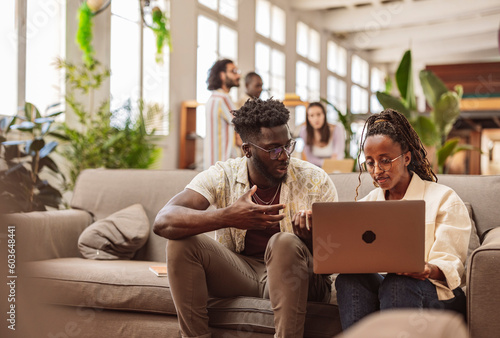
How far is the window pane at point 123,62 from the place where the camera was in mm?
5898

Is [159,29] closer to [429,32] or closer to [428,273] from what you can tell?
[428,273]

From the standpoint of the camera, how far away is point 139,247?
9.14 feet

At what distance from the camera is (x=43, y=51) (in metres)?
4.85

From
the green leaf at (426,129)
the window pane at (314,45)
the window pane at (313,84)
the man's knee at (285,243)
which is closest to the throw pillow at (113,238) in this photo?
the man's knee at (285,243)

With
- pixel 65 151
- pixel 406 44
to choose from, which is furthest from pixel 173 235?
pixel 406 44

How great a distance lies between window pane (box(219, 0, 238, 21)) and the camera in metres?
8.13

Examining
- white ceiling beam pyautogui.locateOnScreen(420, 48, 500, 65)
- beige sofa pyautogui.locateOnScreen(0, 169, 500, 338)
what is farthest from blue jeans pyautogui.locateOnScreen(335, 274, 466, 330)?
white ceiling beam pyautogui.locateOnScreen(420, 48, 500, 65)

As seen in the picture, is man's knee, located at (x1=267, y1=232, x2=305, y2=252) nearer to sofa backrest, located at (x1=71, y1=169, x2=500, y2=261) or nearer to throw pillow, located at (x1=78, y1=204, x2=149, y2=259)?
sofa backrest, located at (x1=71, y1=169, x2=500, y2=261)

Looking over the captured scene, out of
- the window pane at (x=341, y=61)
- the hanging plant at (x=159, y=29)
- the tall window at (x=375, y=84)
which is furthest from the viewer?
the tall window at (x=375, y=84)

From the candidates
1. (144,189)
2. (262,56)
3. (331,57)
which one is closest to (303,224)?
(144,189)

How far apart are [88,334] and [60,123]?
9.16 feet

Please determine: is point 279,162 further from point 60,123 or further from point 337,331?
point 60,123

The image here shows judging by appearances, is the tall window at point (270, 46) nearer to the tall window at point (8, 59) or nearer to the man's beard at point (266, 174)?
the tall window at point (8, 59)

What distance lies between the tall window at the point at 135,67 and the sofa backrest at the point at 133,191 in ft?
7.68
